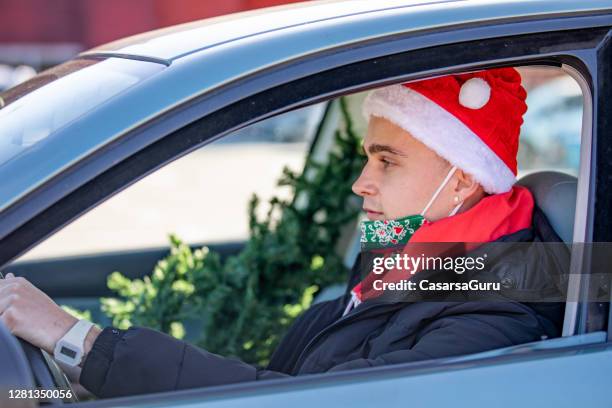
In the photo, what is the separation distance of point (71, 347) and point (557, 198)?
45.9 inches

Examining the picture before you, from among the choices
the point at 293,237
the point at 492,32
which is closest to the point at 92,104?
the point at 492,32

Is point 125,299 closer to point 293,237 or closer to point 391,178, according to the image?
point 293,237

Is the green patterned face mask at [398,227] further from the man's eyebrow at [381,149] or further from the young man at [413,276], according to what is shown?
the man's eyebrow at [381,149]

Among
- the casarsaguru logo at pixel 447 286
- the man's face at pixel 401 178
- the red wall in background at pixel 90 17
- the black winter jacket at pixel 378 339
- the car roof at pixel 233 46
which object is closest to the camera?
the car roof at pixel 233 46

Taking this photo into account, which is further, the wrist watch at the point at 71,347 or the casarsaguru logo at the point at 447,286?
the casarsaguru logo at the point at 447,286

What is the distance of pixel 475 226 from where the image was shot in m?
1.98

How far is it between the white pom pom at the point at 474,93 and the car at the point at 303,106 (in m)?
0.26

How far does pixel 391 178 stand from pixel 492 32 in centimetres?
54

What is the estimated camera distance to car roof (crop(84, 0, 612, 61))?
164 cm

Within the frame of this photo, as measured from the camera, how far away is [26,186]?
1.40 m

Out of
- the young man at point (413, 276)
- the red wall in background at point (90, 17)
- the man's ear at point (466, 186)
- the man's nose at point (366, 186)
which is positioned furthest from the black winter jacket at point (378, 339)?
the red wall in background at point (90, 17)

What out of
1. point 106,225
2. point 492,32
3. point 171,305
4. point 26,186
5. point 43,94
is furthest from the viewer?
point 106,225

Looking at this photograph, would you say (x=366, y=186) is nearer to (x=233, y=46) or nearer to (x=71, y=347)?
(x=233, y=46)

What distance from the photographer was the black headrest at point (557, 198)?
2.04 m
